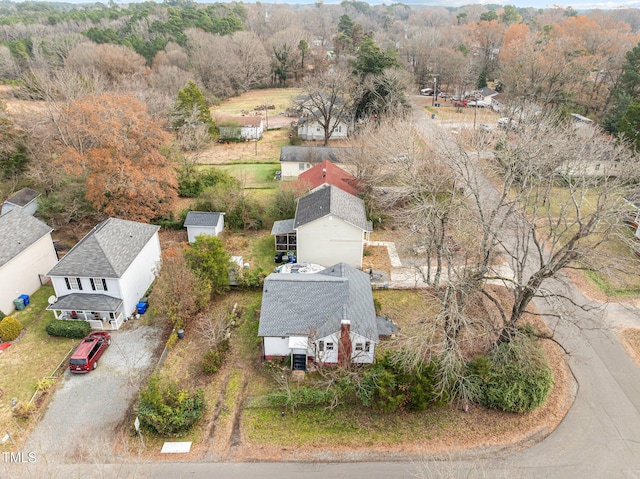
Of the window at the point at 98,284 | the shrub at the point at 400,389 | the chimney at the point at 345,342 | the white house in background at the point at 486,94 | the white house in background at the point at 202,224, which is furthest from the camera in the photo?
the white house in background at the point at 486,94

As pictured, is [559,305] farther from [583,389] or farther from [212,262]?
[212,262]

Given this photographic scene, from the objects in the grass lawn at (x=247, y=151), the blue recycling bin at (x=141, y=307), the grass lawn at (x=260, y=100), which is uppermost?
the grass lawn at (x=260, y=100)

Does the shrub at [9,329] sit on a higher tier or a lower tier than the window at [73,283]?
lower

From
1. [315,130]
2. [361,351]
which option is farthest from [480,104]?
[361,351]

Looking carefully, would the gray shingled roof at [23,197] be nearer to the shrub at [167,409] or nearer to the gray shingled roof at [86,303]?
the gray shingled roof at [86,303]

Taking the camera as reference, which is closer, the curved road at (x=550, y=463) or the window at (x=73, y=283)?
the curved road at (x=550, y=463)

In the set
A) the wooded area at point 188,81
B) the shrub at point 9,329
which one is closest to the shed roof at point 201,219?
the wooded area at point 188,81
